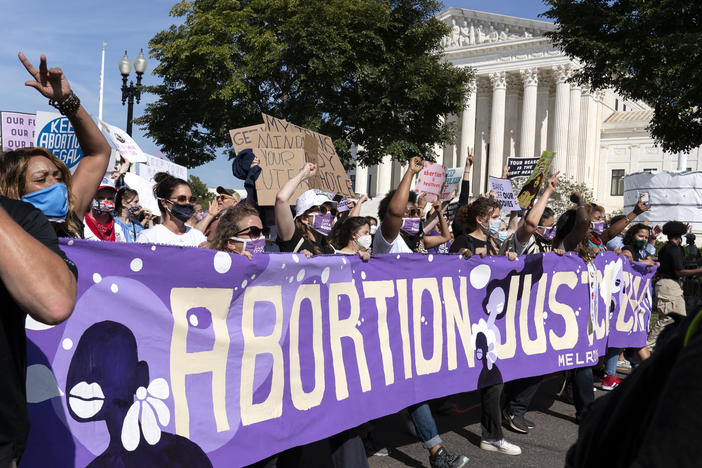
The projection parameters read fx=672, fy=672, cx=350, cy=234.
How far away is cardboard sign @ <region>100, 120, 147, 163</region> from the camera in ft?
27.8

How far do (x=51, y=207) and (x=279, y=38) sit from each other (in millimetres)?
21919

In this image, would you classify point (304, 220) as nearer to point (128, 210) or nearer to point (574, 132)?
point (128, 210)

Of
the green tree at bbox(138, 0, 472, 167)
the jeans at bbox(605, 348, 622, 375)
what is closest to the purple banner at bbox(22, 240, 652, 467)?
the jeans at bbox(605, 348, 622, 375)

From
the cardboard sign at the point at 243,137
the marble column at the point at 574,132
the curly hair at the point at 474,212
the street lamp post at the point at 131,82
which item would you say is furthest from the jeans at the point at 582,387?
the marble column at the point at 574,132

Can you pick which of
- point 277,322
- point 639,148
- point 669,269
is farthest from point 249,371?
point 639,148

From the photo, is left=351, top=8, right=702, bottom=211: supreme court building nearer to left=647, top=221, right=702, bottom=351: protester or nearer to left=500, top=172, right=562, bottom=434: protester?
left=647, top=221, right=702, bottom=351: protester

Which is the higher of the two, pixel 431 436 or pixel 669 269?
pixel 669 269

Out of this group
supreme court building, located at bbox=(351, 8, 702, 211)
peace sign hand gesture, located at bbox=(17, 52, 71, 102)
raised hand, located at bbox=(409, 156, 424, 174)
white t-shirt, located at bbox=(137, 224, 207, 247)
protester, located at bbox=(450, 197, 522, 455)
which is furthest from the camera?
supreme court building, located at bbox=(351, 8, 702, 211)

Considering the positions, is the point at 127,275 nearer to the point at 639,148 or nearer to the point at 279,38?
the point at 279,38

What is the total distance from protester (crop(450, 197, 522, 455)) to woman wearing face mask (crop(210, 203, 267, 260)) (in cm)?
170

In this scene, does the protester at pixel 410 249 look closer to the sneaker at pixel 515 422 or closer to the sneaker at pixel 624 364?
the sneaker at pixel 515 422

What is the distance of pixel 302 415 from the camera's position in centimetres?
362

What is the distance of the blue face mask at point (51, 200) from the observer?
7.21 feet

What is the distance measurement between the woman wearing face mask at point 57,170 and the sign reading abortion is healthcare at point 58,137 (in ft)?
13.2
